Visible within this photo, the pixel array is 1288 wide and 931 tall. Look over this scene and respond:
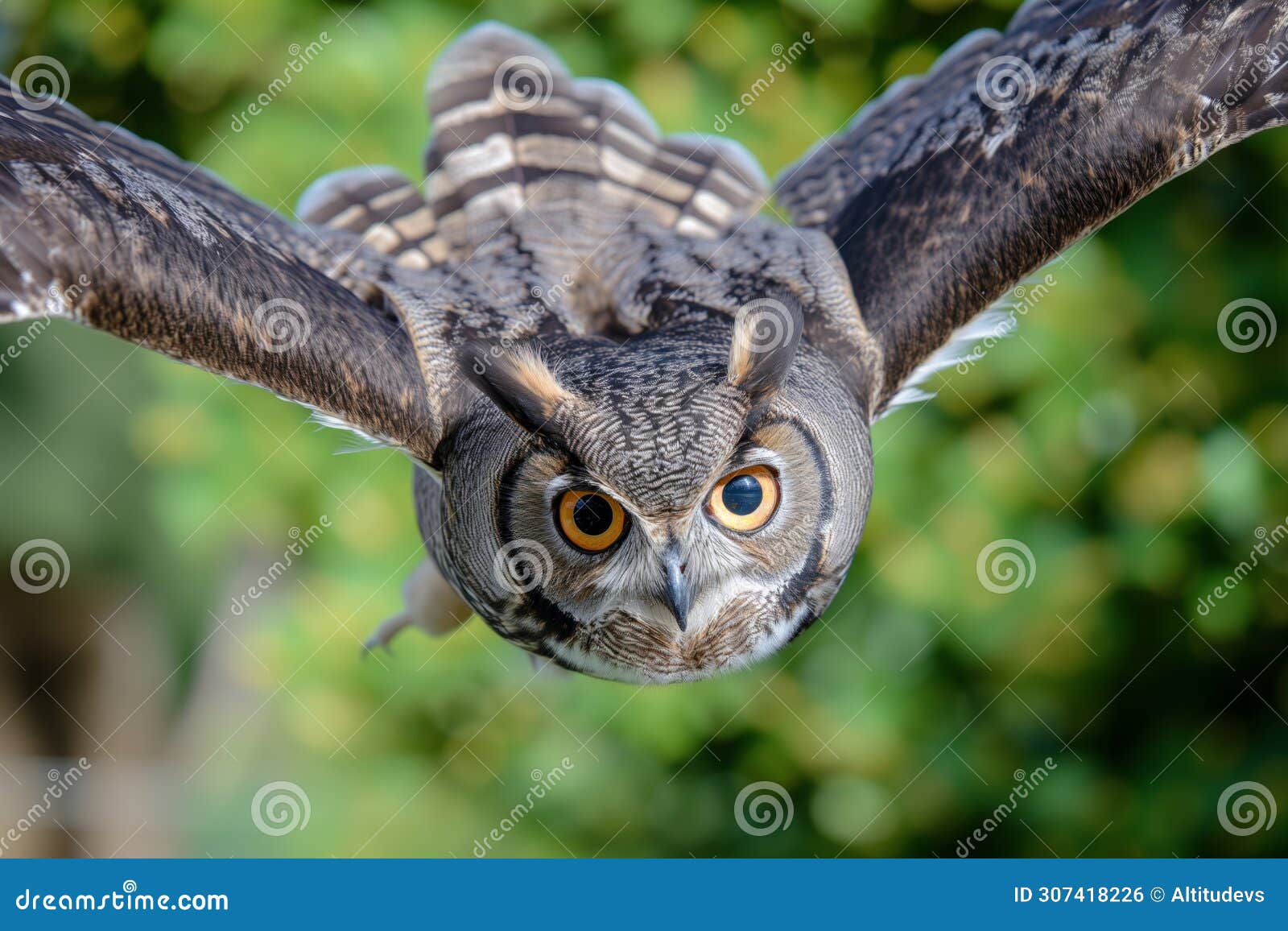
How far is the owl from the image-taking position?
241cm

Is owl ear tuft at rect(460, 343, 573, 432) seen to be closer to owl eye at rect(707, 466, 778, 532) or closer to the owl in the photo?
the owl

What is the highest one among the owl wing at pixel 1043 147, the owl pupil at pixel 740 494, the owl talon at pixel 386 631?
the owl wing at pixel 1043 147

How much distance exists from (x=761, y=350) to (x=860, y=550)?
233cm

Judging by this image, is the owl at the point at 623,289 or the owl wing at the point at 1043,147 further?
the owl wing at the point at 1043,147

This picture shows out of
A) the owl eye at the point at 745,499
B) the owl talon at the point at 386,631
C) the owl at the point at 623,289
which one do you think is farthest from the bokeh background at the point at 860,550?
the owl eye at the point at 745,499

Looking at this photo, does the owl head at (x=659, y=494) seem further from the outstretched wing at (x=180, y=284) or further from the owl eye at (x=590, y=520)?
the outstretched wing at (x=180, y=284)

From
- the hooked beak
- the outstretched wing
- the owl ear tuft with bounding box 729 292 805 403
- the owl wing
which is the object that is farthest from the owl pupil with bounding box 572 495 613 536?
the owl wing

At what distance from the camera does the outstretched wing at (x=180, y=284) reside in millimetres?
2375

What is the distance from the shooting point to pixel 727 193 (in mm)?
4016

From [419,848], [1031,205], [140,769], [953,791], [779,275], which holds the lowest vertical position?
[140,769]

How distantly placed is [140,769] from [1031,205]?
662cm

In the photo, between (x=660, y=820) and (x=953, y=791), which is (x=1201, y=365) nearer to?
(x=953, y=791)

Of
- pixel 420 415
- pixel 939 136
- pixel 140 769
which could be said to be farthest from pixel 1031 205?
pixel 140 769

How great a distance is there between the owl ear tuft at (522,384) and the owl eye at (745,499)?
0.37 m
